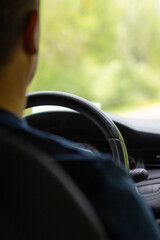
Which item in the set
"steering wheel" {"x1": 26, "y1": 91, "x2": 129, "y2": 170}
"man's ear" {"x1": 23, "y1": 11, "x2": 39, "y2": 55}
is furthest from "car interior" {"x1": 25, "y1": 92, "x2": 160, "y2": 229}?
"man's ear" {"x1": 23, "y1": 11, "x2": 39, "y2": 55}

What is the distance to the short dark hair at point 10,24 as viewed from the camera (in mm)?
654

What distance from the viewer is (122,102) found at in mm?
5293

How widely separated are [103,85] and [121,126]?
298cm

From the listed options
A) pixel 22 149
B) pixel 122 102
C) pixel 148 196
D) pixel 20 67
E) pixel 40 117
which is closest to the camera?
pixel 22 149

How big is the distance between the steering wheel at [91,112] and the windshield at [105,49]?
3.54 meters

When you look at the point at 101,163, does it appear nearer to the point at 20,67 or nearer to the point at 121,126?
the point at 20,67

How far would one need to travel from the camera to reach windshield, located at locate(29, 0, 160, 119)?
5.41 metres

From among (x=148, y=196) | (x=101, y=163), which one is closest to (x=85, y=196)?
(x=101, y=163)

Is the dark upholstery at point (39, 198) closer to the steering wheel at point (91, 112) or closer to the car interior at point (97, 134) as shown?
the steering wheel at point (91, 112)

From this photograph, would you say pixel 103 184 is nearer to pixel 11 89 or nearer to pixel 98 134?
pixel 11 89

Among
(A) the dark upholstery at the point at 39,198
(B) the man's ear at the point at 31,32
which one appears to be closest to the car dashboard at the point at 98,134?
(B) the man's ear at the point at 31,32

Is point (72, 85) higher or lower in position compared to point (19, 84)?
lower

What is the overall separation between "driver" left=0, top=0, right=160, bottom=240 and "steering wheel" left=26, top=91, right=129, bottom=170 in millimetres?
682

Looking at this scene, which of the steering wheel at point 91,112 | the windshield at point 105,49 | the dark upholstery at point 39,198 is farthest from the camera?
the windshield at point 105,49
